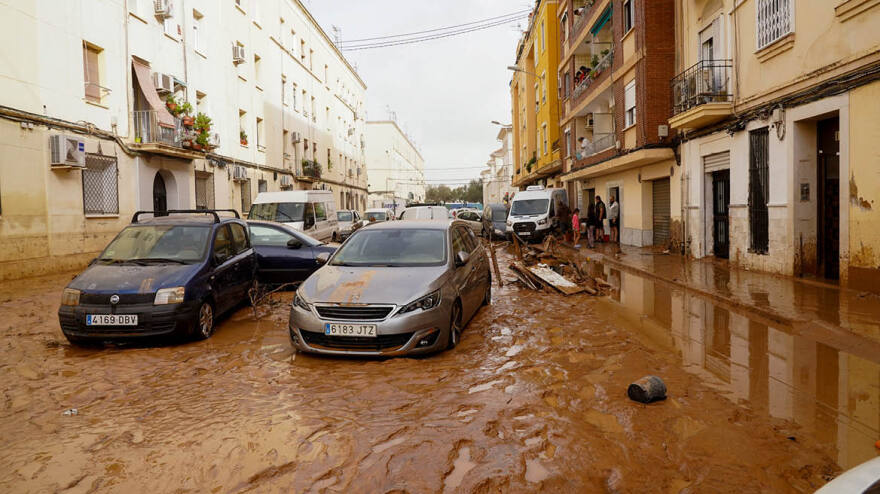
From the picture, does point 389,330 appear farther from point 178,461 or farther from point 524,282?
point 524,282

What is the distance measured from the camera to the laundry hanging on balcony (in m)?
18.3

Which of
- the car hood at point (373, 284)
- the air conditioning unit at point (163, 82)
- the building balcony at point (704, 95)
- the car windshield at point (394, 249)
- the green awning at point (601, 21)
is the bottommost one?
the car hood at point (373, 284)

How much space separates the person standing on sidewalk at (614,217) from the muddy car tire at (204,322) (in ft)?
59.1

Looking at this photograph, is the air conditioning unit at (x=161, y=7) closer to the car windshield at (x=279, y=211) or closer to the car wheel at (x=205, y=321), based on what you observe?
the car windshield at (x=279, y=211)

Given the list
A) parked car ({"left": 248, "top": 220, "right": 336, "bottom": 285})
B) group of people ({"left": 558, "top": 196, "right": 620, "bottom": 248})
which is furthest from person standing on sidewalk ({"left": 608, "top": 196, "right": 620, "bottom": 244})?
parked car ({"left": 248, "top": 220, "right": 336, "bottom": 285})

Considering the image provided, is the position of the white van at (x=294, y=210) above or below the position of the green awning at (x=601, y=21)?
below

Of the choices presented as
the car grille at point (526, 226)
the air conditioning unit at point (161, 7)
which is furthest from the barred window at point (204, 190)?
the car grille at point (526, 226)

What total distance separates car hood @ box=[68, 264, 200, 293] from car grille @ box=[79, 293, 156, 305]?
52 mm

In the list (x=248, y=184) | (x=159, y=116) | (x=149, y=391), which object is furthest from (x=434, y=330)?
(x=248, y=184)

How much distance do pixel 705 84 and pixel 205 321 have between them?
1308 centimetres

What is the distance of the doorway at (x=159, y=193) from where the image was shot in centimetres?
2008

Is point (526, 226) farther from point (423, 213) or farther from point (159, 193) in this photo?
point (159, 193)

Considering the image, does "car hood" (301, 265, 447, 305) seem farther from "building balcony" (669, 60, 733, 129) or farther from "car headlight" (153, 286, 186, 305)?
"building balcony" (669, 60, 733, 129)

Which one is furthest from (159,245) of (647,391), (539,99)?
(539,99)
